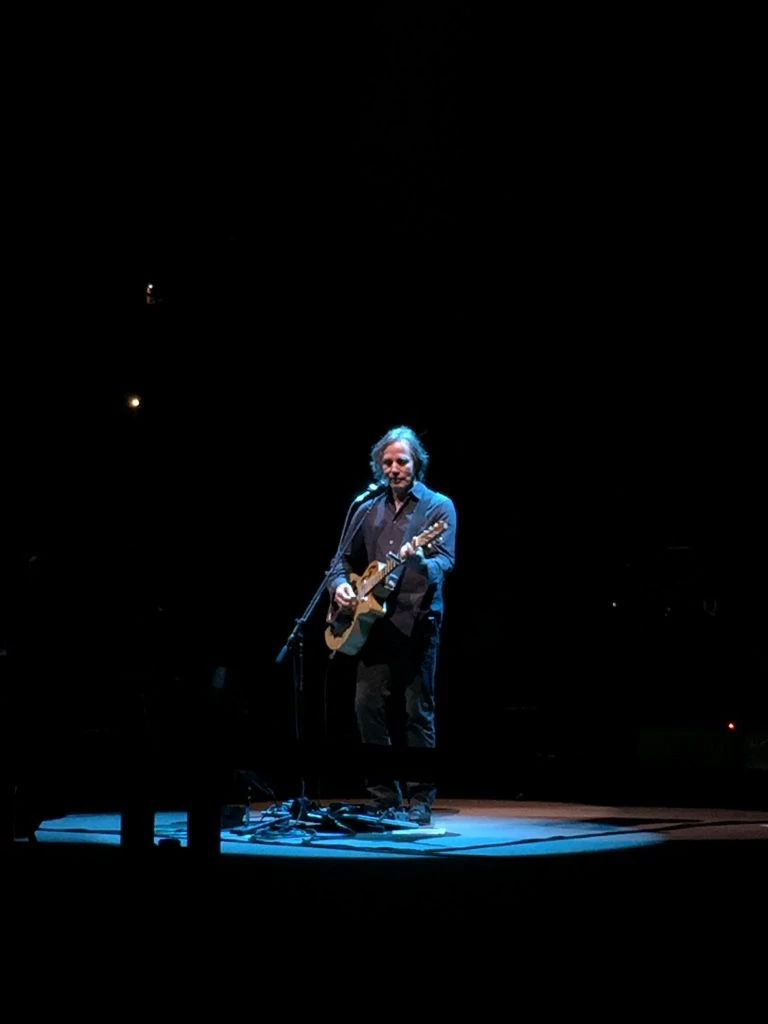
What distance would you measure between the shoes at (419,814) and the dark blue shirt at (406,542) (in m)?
0.76

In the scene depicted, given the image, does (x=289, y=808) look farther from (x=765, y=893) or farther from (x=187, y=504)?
(x=765, y=893)

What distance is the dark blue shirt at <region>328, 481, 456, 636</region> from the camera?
5.42 metres

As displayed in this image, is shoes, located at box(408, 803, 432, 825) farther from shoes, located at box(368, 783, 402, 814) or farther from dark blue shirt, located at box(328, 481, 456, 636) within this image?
dark blue shirt, located at box(328, 481, 456, 636)

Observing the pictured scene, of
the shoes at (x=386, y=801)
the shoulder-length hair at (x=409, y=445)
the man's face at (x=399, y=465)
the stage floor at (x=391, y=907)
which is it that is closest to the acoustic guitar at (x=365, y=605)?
the man's face at (x=399, y=465)

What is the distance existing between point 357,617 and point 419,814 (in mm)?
889

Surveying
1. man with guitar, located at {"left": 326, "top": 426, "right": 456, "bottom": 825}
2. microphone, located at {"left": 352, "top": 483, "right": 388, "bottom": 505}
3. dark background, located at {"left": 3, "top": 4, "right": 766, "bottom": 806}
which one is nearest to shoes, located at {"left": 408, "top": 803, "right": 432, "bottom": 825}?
man with guitar, located at {"left": 326, "top": 426, "right": 456, "bottom": 825}

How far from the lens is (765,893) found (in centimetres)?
314

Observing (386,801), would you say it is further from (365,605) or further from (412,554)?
(412,554)

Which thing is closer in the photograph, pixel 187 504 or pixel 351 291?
pixel 187 504

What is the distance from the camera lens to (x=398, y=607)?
5.45 metres

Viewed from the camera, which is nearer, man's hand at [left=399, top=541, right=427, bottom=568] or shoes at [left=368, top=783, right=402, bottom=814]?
man's hand at [left=399, top=541, right=427, bottom=568]

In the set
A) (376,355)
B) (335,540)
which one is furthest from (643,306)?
(335,540)

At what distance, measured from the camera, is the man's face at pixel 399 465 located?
18.4 ft

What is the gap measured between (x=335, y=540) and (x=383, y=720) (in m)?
2.46
